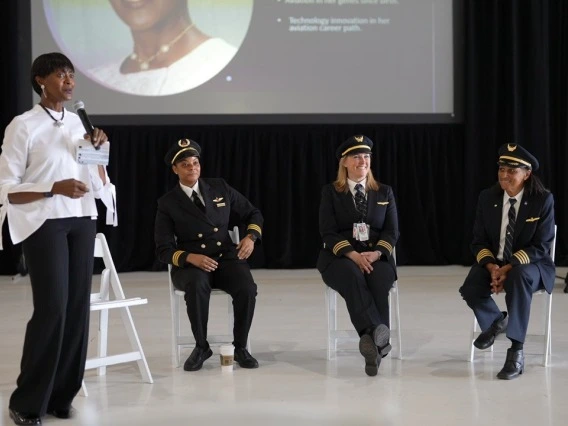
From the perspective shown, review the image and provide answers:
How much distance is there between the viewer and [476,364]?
4.49 metres

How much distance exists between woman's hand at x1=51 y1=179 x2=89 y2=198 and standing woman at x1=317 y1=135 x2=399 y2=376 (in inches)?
65.3

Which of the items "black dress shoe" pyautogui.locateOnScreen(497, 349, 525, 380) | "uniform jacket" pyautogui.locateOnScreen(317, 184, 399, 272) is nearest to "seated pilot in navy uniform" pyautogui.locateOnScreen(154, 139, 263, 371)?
"uniform jacket" pyautogui.locateOnScreen(317, 184, 399, 272)

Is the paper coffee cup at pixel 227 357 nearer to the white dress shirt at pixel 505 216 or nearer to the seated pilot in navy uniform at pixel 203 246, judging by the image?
the seated pilot in navy uniform at pixel 203 246

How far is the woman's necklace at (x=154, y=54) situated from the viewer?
7906 millimetres

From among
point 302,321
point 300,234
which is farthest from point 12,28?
point 302,321

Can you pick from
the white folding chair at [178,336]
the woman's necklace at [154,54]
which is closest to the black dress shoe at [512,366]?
the white folding chair at [178,336]

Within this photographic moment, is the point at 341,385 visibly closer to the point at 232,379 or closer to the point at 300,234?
the point at 232,379

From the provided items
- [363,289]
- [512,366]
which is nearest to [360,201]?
[363,289]

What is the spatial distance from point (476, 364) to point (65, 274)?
2.06 meters

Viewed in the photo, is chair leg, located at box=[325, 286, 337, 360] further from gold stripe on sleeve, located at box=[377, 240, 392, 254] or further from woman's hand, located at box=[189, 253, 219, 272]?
woman's hand, located at box=[189, 253, 219, 272]

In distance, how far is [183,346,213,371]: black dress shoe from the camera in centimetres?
444

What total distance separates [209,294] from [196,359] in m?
0.32

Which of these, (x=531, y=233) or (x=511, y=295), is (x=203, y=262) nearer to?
(x=511, y=295)

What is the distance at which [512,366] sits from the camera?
423 centimetres
